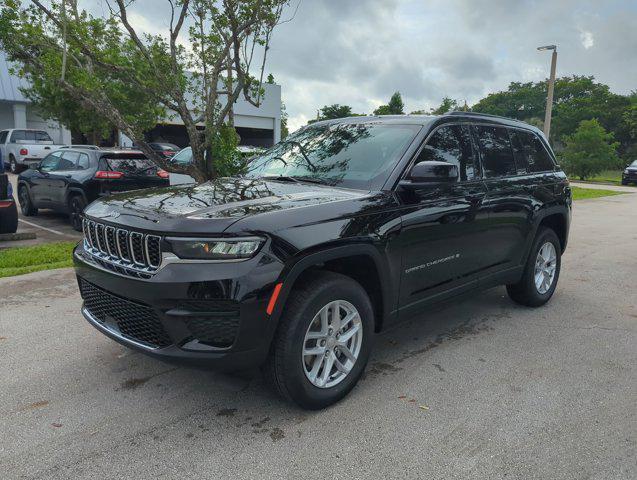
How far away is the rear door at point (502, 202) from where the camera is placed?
14.7 ft

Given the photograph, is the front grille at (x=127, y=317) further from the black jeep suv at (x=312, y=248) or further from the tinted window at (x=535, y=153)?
the tinted window at (x=535, y=153)

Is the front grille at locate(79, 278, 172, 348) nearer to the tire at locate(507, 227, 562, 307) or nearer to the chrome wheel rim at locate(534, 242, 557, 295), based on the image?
the tire at locate(507, 227, 562, 307)

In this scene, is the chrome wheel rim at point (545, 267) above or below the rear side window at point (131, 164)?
below

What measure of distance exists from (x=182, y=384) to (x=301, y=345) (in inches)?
41.9

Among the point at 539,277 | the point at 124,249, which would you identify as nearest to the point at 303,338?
the point at 124,249

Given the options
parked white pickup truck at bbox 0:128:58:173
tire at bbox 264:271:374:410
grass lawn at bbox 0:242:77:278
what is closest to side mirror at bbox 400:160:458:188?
tire at bbox 264:271:374:410

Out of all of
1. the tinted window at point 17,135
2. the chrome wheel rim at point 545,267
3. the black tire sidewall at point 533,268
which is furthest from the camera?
the tinted window at point 17,135

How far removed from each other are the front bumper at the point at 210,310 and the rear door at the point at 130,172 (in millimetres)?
7016

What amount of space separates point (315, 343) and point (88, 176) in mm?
7558

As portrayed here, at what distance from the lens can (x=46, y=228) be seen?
32.6 ft

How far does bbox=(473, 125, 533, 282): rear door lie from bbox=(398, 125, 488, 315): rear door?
0.15m

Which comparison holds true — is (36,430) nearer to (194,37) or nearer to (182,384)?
(182,384)

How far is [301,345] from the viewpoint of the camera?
298 centimetres

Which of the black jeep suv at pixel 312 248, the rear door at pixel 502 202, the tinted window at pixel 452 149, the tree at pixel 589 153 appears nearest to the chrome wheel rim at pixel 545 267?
the rear door at pixel 502 202
